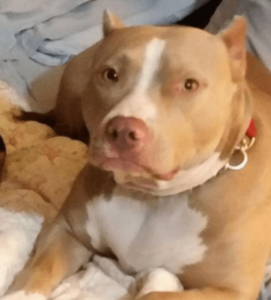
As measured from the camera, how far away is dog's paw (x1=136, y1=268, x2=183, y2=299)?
137 cm

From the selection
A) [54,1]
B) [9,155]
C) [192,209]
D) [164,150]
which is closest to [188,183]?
[192,209]

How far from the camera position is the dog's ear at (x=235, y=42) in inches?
50.0

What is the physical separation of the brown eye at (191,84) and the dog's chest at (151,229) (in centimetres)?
28

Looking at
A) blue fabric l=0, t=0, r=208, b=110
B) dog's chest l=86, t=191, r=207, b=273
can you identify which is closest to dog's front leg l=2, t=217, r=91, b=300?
dog's chest l=86, t=191, r=207, b=273

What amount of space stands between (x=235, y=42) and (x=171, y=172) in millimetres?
300

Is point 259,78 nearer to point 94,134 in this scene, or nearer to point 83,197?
point 83,197

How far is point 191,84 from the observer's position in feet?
3.91

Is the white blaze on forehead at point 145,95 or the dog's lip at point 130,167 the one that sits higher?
the white blaze on forehead at point 145,95

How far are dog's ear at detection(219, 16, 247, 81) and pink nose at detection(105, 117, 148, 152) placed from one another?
0.91 feet

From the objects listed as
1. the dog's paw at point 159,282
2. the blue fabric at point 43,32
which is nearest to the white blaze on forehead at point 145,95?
the dog's paw at point 159,282

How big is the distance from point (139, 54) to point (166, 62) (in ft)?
0.18

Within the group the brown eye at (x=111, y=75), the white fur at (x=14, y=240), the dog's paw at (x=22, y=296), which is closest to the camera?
the brown eye at (x=111, y=75)

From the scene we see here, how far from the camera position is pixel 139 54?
3.92 feet

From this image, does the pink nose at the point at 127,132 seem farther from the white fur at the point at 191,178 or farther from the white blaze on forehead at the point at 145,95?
the white fur at the point at 191,178
